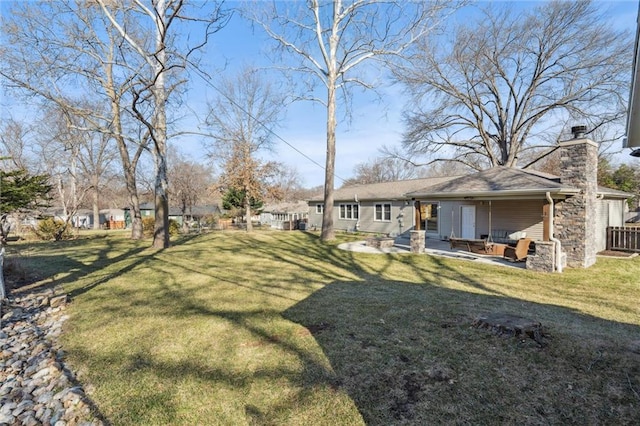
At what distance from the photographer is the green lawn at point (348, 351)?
2.74 meters

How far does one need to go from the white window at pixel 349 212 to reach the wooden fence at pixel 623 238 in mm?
13275

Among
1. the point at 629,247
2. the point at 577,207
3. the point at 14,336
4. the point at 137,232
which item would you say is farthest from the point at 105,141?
the point at 629,247

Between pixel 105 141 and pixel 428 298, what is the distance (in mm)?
32639

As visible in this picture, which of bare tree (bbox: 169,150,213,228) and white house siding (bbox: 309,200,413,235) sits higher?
bare tree (bbox: 169,150,213,228)

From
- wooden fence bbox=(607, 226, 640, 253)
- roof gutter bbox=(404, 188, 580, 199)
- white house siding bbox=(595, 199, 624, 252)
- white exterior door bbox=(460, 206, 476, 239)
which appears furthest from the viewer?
white exterior door bbox=(460, 206, 476, 239)

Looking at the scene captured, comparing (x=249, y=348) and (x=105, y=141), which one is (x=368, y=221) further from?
(x=105, y=141)

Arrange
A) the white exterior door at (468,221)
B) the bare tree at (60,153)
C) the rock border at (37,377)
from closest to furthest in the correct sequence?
1. the rock border at (37,377)
2. the white exterior door at (468,221)
3. the bare tree at (60,153)

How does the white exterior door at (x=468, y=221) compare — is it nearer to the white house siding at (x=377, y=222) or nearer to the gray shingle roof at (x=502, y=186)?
the gray shingle roof at (x=502, y=186)

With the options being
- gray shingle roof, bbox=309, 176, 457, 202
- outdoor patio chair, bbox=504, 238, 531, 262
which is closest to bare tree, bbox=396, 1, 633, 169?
gray shingle roof, bbox=309, 176, 457, 202

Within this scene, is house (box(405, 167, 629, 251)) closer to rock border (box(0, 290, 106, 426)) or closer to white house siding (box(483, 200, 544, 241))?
white house siding (box(483, 200, 544, 241))

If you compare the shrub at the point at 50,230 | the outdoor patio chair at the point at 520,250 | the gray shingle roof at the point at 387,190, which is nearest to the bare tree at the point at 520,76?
the gray shingle roof at the point at 387,190

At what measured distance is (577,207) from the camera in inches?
365

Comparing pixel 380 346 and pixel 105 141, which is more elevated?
pixel 105 141

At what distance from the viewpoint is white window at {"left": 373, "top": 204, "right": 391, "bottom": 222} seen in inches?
780
